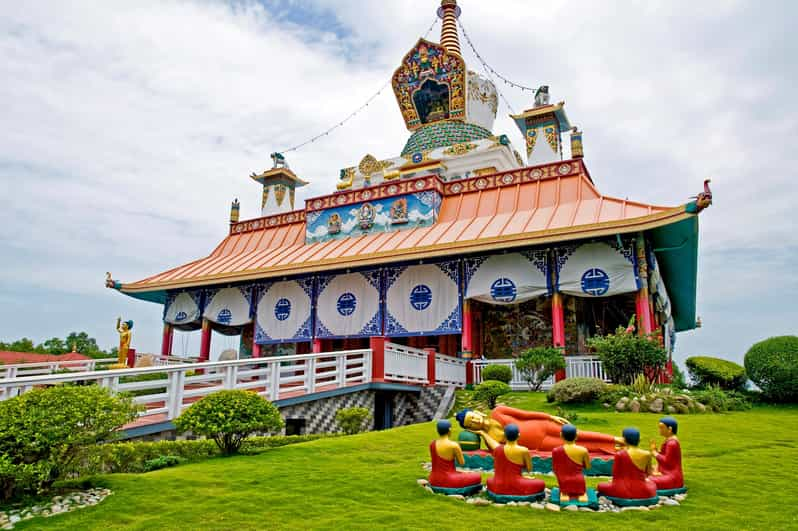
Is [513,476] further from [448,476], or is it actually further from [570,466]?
[448,476]

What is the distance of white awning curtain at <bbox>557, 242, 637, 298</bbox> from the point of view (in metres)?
16.1

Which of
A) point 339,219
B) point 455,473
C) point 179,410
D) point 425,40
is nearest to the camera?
point 455,473

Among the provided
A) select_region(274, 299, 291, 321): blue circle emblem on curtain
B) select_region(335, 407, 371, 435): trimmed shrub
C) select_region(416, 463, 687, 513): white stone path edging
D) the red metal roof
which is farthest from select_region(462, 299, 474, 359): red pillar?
select_region(416, 463, 687, 513): white stone path edging

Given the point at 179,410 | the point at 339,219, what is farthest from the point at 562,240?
the point at 179,410

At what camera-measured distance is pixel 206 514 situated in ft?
17.8

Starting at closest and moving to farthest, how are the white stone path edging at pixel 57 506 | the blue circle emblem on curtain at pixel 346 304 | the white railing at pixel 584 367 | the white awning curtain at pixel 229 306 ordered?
the white stone path edging at pixel 57 506, the white railing at pixel 584 367, the blue circle emblem on curtain at pixel 346 304, the white awning curtain at pixel 229 306

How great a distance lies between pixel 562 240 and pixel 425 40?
15.7 metres

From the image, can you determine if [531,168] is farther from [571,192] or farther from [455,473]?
[455,473]

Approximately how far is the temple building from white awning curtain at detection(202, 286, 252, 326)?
55mm

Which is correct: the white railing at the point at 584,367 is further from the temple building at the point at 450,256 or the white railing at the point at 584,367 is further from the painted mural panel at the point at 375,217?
the painted mural panel at the point at 375,217

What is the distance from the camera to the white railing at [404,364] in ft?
47.8

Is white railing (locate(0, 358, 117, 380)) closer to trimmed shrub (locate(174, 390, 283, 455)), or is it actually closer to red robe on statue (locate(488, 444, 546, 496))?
trimmed shrub (locate(174, 390, 283, 455))

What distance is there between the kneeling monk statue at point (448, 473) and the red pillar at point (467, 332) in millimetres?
11286

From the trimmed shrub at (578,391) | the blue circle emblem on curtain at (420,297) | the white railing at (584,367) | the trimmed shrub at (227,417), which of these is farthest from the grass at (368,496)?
the blue circle emblem on curtain at (420,297)
